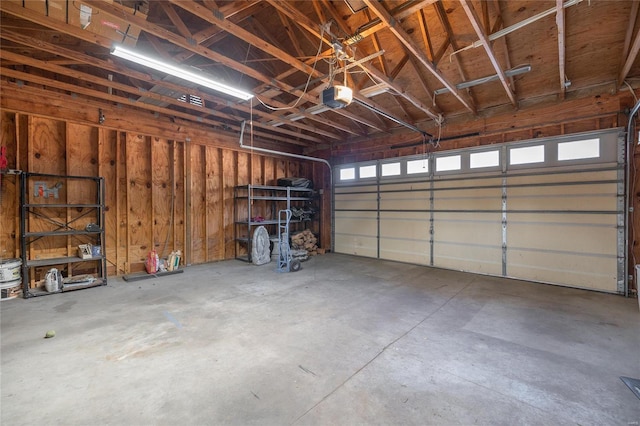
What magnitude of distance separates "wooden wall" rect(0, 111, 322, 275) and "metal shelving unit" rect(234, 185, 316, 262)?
0.23 m

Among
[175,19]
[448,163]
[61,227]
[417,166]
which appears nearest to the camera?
[175,19]

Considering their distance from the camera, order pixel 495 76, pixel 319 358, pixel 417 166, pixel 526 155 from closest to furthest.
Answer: pixel 319 358 < pixel 495 76 < pixel 526 155 < pixel 417 166

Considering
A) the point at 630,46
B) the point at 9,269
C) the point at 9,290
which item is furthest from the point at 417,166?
the point at 9,290

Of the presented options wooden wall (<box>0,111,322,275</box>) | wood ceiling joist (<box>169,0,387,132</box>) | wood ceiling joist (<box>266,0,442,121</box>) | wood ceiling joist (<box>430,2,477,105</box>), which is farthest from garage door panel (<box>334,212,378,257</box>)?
wood ceiling joist (<box>169,0,387,132</box>)

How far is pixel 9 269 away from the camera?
156 inches

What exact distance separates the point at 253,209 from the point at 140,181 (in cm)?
278

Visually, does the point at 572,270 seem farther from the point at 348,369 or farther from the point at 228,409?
the point at 228,409

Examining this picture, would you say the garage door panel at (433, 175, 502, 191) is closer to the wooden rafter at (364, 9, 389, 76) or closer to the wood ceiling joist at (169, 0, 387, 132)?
the wooden rafter at (364, 9, 389, 76)

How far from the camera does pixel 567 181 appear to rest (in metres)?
4.73

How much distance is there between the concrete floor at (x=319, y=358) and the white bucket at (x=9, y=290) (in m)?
0.29

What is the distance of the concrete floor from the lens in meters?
1.83

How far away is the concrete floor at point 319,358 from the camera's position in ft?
5.99

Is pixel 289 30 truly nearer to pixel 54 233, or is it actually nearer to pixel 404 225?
pixel 54 233

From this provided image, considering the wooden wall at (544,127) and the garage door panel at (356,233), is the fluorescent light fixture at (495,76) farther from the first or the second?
the garage door panel at (356,233)
